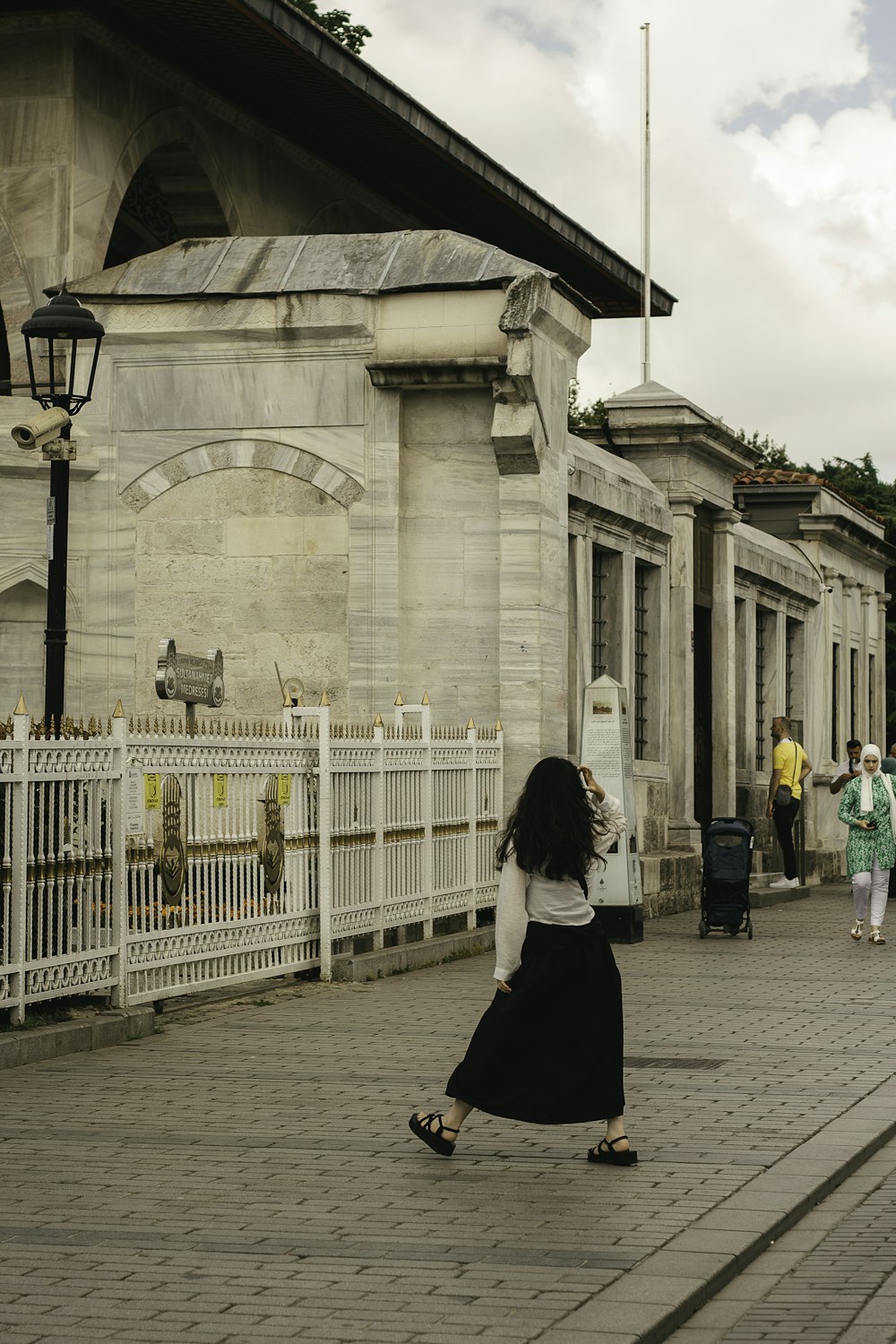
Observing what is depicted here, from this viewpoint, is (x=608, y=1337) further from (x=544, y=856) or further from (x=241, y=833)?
(x=241, y=833)

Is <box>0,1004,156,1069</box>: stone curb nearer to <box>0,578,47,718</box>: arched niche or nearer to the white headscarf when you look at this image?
<box>0,578,47,718</box>: arched niche

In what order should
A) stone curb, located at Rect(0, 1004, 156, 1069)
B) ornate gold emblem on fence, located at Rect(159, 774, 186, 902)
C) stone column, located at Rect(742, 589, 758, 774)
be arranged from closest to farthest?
stone curb, located at Rect(0, 1004, 156, 1069) → ornate gold emblem on fence, located at Rect(159, 774, 186, 902) → stone column, located at Rect(742, 589, 758, 774)

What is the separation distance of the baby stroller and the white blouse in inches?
439

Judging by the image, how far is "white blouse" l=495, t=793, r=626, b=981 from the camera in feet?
28.9

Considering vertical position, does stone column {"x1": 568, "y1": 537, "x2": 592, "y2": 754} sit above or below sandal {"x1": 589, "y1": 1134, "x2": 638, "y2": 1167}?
above

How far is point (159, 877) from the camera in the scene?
12703 millimetres

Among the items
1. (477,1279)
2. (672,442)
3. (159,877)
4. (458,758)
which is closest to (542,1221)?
(477,1279)

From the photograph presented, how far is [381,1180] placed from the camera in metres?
8.13

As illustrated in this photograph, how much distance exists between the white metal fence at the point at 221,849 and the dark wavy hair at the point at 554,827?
3299 mm

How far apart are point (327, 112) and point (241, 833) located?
12708 mm

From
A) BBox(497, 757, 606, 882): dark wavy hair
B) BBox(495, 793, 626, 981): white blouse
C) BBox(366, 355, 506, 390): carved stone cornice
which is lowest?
BBox(495, 793, 626, 981): white blouse

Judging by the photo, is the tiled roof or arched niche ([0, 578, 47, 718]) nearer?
arched niche ([0, 578, 47, 718])

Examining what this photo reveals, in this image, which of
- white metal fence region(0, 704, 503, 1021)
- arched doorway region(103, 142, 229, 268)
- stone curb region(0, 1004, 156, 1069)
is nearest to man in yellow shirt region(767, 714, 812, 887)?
arched doorway region(103, 142, 229, 268)

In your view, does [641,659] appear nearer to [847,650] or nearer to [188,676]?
[188,676]
